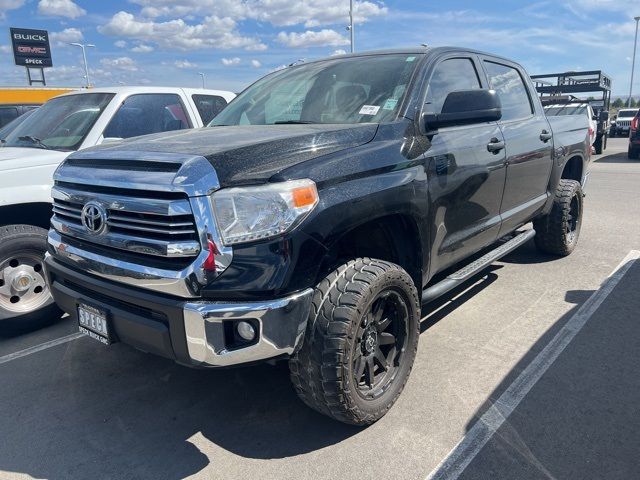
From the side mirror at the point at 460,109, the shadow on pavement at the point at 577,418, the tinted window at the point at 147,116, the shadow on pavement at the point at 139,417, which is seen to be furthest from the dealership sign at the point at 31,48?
the shadow on pavement at the point at 577,418

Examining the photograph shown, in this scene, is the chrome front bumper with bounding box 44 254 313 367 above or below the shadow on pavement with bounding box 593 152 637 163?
above

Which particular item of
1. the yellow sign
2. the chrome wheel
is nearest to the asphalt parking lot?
the chrome wheel

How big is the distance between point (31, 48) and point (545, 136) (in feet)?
99.0

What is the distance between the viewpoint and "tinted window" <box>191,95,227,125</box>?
562cm

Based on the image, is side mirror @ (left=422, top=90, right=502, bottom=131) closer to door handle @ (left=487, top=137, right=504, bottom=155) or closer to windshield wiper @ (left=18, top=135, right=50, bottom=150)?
door handle @ (left=487, top=137, right=504, bottom=155)

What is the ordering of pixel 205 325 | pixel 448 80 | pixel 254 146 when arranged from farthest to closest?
pixel 448 80
pixel 254 146
pixel 205 325

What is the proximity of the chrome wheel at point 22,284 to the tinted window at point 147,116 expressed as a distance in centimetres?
132

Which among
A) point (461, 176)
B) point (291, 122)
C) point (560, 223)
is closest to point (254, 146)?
point (291, 122)

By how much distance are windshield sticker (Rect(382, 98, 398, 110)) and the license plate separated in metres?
1.95

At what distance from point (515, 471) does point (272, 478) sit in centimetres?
113

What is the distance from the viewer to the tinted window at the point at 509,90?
4301 mm

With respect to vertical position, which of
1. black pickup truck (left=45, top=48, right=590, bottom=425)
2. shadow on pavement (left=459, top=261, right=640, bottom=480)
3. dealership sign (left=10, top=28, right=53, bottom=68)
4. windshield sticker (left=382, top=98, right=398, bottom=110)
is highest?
dealership sign (left=10, top=28, right=53, bottom=68)

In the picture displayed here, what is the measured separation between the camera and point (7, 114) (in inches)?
373

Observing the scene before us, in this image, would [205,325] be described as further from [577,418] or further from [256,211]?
[577,418]
